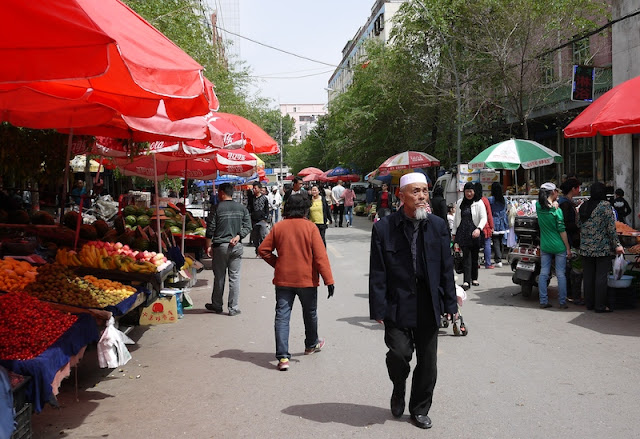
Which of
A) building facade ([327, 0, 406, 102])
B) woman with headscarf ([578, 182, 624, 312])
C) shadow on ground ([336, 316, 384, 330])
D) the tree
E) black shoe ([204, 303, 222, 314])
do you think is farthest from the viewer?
building facade ([327, 0, 406, 102])

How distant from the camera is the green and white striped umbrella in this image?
16.7m

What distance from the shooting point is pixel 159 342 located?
823 cm

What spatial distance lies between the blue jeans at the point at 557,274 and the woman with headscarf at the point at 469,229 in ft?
4.75

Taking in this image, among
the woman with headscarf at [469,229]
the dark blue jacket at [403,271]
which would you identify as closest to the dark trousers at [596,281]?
the woman with headscarf at [469,229]

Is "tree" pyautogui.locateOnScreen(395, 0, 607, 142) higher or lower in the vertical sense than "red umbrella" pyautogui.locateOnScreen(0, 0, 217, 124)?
higher

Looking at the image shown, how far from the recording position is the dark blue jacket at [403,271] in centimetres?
496

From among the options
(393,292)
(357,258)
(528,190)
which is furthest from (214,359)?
(528,190)

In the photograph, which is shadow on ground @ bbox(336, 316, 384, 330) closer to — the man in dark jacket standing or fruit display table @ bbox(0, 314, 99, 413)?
the man in dark jacket standing

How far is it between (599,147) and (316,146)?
59.9m

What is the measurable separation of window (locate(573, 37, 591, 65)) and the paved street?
1654 centimetres

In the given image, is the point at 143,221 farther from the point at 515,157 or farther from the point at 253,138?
the point at 515,157

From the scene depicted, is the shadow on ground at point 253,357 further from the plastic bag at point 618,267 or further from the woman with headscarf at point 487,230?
the woman with headscarf at point 487,230

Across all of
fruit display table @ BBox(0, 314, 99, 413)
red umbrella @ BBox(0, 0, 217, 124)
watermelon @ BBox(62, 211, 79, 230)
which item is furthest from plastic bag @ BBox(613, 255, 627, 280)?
watermelon @ BBox(62, 211, 79, 230)

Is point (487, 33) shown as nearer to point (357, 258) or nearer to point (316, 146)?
point (357, 258)
